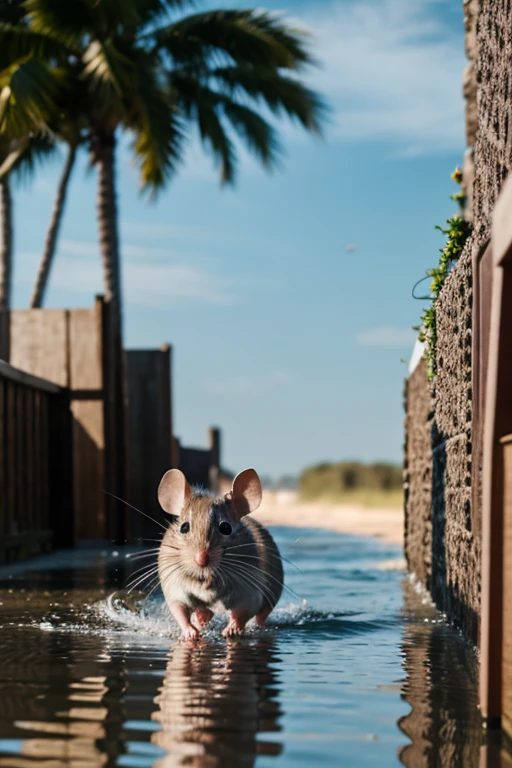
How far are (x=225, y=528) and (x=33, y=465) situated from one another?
7.57m

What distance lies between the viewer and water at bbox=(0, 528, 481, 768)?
3.46m

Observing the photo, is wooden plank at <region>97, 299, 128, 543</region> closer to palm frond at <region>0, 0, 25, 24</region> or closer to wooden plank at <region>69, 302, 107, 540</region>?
wooden plank at <region>69, 302, 107, 540</region>

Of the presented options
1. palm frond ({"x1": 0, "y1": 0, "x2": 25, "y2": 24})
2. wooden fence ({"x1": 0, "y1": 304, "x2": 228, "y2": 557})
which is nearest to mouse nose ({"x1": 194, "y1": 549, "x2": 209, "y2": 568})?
wooden fence ({"x1": 0, "y1": 304, "x2": 228, "y2": 557})

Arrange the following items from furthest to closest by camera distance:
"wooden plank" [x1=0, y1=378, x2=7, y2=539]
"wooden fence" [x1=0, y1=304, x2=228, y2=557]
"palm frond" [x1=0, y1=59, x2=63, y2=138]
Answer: "palm frond" [x1=0, y1=59, x2=63, y2=138] < "wooden fence" [x1=0, y1=304, x2=228, y2=557] < "wooden plank" [x1=0, y1=378, x2=7, y2=539]

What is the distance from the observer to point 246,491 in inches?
242

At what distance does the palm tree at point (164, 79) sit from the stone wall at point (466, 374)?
13529 mm

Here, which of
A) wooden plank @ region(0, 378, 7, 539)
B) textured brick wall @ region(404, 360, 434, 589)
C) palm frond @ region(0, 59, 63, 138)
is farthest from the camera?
palm frond @ region(0, 59, 63, 138)

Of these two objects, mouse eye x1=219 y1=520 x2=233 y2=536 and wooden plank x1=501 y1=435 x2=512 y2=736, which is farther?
mouse eye x1=219 y1=520 x2=233 y2=536

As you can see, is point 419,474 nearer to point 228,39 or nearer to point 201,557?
point 201,557

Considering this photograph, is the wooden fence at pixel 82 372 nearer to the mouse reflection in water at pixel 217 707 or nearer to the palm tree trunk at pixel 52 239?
the palm tree trunk at pixel 52 239

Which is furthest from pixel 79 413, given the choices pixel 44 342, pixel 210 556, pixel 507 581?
pixel 507 581

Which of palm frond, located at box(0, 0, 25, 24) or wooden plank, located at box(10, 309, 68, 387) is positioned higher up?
palm frond, located at box(0, 0, 25, 24)

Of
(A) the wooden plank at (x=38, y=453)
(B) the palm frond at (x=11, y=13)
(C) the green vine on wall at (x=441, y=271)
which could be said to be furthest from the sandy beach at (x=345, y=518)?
(B) the palm frond at (x=11, y=13)

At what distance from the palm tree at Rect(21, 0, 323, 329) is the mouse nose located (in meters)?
15.3
